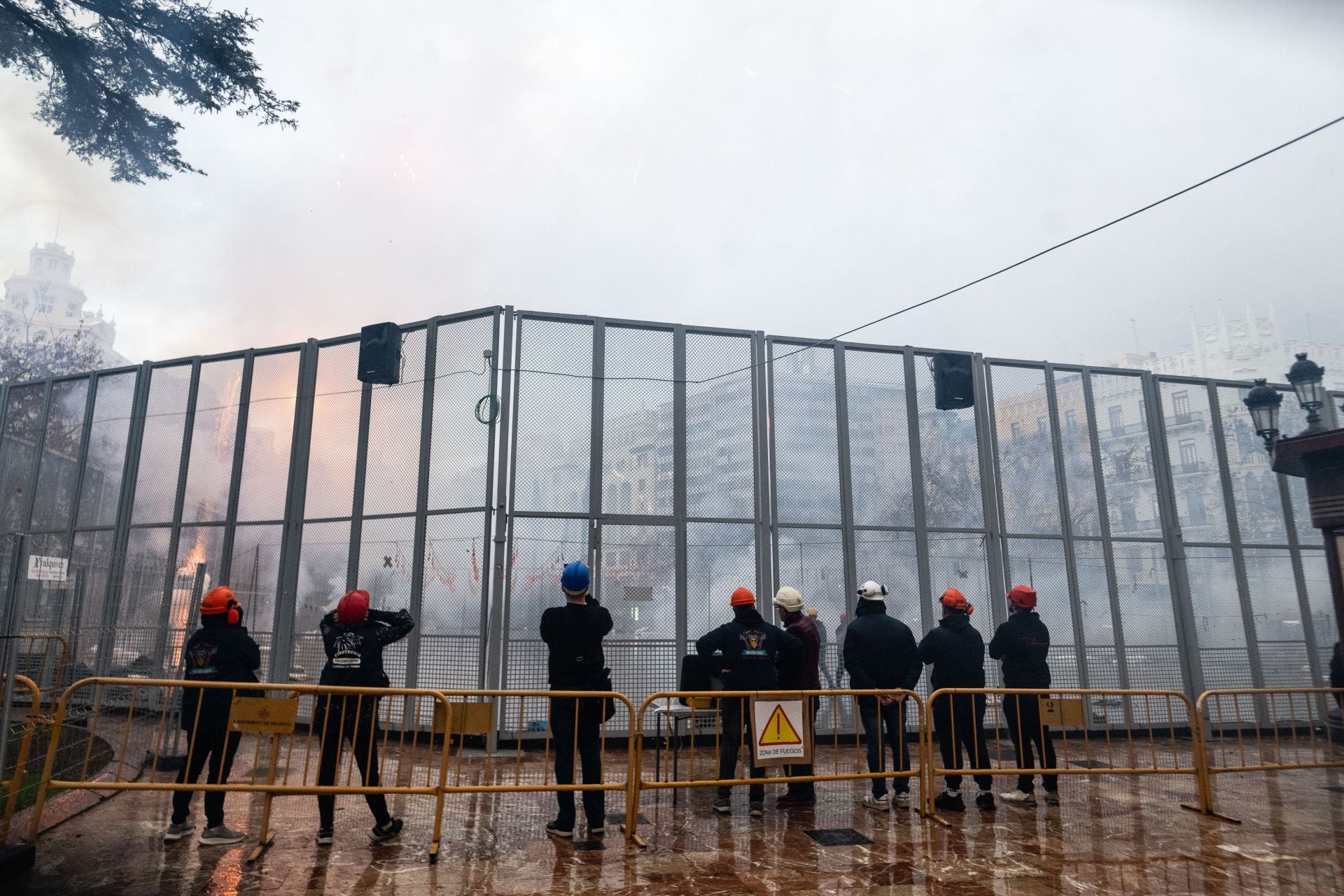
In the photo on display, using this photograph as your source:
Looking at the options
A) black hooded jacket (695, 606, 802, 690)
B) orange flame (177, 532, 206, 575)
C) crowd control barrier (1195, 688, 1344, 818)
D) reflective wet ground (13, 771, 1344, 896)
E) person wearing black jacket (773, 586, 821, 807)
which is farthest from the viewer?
orange flame (177, 532, 206, 575)

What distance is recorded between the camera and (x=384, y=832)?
17.9ft

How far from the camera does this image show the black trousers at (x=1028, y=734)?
6926 mm

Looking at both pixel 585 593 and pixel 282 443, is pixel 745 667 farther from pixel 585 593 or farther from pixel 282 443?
pixel 282 443

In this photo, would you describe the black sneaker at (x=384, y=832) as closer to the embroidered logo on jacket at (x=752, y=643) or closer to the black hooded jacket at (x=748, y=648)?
the black hooded jacket at (x=748, y=648)

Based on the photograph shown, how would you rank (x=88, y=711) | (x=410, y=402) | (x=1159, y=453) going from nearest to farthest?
1. (x=88, y=711)
2. (x=410, y=402)
3. (x=1159, y=453)

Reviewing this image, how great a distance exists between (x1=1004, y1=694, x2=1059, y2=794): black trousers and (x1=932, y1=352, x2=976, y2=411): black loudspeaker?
215 inches

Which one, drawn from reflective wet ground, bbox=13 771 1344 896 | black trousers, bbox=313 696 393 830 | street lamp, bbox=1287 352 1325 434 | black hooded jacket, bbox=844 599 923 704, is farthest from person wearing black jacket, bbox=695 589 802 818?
street lamp, bbox=1287 352 1325 434

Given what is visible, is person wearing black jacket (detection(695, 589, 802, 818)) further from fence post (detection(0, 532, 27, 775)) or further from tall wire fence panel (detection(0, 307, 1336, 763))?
fence post (detection(0, 532, 27, 775))

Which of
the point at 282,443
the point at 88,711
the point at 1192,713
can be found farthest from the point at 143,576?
the point at 1192,713

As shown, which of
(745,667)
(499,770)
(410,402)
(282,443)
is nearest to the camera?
(745,667)

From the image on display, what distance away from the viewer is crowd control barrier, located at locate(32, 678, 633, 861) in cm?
509

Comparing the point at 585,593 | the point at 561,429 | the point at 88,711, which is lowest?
the point at 88,711

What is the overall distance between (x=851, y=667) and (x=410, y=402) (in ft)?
23.1

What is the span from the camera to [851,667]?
6871 mm
